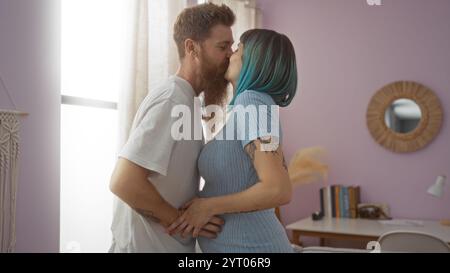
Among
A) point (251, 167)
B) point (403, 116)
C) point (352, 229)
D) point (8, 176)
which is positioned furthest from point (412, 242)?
point (8, 176)

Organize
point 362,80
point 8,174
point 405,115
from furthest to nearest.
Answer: point 362,80 → point 405,115 → point 8,174

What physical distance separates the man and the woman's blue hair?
6.4 inches

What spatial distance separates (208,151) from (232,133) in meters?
0.10

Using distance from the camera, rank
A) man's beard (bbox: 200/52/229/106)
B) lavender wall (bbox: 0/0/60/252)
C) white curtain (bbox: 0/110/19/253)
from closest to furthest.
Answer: man's beard (bbox: 200/52/229/106)
white curtain (bbox: 0/110/19/253)
lavender wall (bbox: 0/0/60/252)

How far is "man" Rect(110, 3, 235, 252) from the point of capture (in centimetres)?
114

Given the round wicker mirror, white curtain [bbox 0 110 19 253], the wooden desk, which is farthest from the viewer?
the round wicker mirror

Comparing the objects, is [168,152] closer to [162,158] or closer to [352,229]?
[162,158]

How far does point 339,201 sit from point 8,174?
7.63 ft

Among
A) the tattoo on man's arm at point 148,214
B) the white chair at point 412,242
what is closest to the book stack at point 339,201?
the white chair at point 412,242

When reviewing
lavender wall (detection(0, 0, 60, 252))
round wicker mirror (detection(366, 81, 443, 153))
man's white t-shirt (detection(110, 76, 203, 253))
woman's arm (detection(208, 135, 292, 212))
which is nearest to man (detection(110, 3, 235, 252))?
man's white t-shirt (detection(110, 76, 203, 253))

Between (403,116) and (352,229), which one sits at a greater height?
(403,116)

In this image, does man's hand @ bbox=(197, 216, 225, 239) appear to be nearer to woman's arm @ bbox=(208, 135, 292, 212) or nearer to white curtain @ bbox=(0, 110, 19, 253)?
woman's arm @ bbox=(208, 135, 292, 212)

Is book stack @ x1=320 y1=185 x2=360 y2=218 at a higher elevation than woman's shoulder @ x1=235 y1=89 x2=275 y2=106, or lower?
lower

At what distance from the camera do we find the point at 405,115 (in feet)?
10.6
